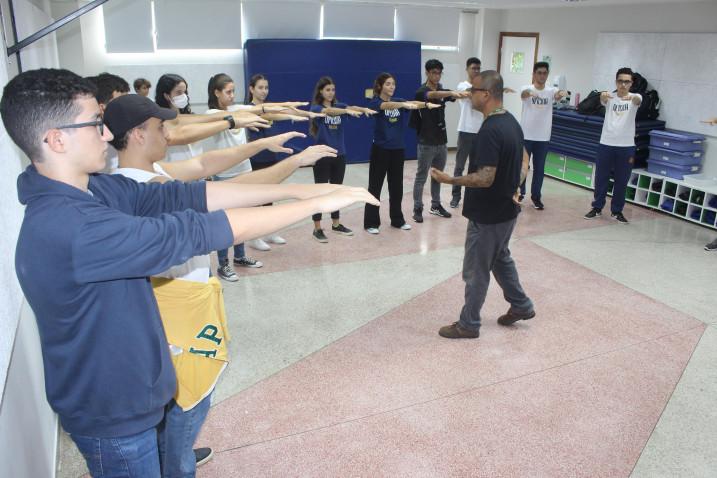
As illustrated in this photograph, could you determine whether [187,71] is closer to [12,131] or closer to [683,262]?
[683,262]

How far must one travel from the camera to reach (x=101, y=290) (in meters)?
1.54

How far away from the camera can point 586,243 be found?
21.0 feet

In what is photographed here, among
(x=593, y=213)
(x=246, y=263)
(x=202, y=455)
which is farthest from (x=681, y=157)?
(x=202, y=455)

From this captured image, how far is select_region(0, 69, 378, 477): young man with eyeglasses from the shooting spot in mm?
1430

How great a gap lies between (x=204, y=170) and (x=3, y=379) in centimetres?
123

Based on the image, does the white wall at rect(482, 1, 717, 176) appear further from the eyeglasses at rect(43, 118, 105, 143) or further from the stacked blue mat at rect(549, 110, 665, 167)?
the eyeglasses at rect(43, 118, 105, 143)

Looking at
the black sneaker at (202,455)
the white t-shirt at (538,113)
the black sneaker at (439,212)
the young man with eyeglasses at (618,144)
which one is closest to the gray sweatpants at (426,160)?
the black sneaker at (439,212)

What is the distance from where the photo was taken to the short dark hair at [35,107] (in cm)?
147

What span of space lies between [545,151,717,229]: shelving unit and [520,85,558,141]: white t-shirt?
4.69 feet

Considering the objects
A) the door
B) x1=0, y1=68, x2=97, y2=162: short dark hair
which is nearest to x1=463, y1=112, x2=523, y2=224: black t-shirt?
x1=0, y1=68, x2=97, y2=162: short dark hair

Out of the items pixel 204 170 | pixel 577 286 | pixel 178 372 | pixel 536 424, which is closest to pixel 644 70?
pixel 577 286

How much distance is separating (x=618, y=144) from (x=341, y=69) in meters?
4.67

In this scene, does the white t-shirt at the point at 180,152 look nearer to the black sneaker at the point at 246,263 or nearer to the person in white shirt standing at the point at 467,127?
the black sneaker at the point at 246,263

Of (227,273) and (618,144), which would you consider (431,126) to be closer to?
(618,144)
